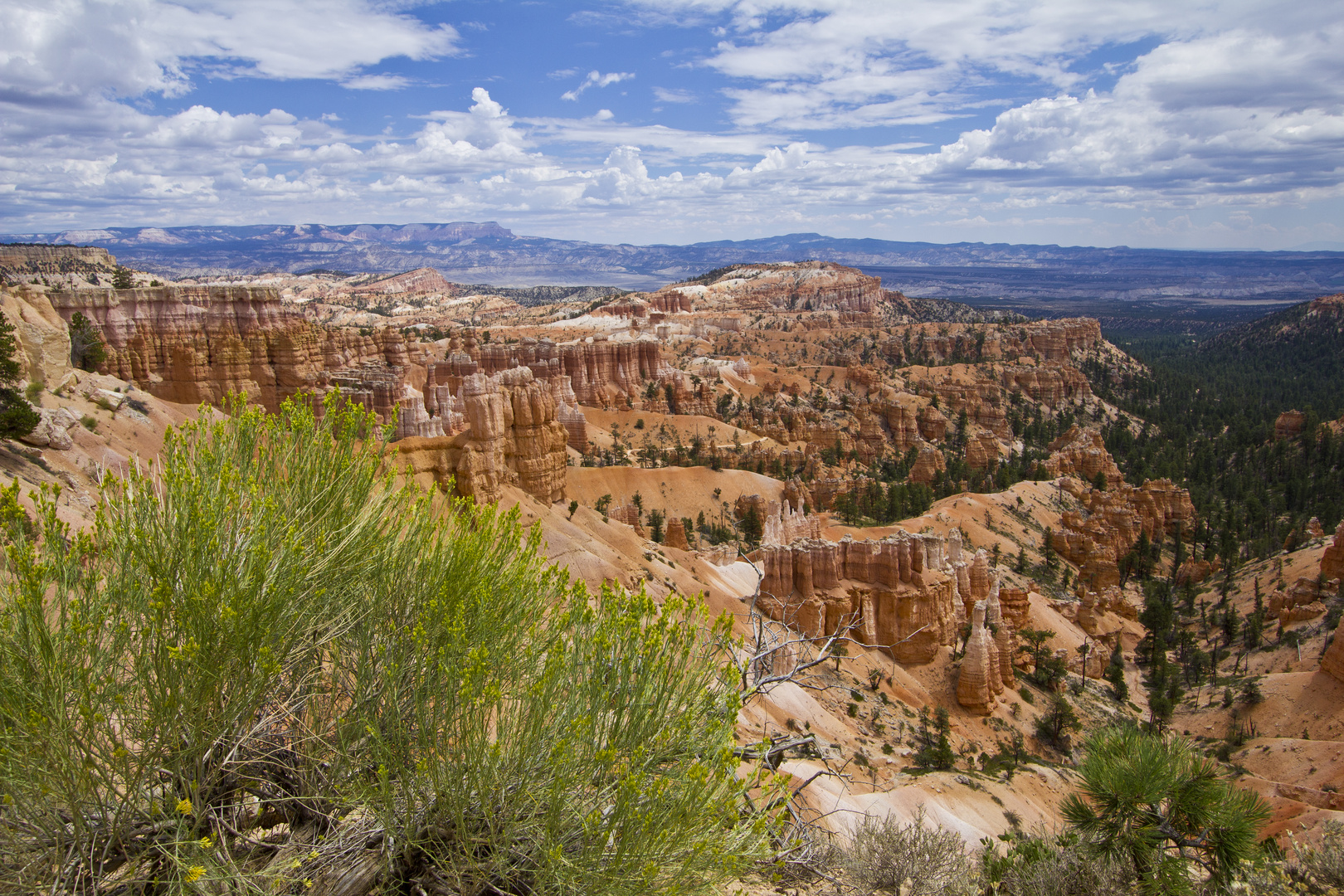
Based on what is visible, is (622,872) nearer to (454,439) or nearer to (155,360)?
(454,439)

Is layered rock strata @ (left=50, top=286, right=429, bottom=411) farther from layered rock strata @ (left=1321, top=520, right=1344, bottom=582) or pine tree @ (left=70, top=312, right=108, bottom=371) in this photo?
layered rock strata @ (left=1321, top=520, right=1344, bottom=582)

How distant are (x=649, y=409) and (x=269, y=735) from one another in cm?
7986

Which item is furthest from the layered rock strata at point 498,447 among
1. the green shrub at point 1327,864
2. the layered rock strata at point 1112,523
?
the layered rock strata at point 1112,523

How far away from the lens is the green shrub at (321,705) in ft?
20.7

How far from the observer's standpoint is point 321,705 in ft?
27.5

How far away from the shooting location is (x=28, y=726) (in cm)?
586

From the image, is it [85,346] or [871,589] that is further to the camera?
[85,346]

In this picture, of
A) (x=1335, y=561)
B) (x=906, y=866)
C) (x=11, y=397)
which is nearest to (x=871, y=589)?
(x=906, y=866)

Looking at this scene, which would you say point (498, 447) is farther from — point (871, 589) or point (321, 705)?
point (321, 705)

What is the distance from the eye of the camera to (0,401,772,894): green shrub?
6.31 m

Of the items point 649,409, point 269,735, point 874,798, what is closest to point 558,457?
point 874,798

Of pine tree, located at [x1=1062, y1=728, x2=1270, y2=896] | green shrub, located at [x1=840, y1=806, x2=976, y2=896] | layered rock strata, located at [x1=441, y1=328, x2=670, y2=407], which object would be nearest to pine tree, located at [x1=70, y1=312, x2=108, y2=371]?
layered rock strata, located at [x1=441, y1=328, x2=670, y2=407]

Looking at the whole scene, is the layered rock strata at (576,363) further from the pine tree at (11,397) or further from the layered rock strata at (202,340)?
the pine tree at (11,397)

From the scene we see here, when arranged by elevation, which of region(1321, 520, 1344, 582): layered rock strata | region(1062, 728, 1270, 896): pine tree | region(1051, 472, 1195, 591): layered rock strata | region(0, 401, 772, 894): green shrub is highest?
region(0, 401, 772, 894): green shrub
